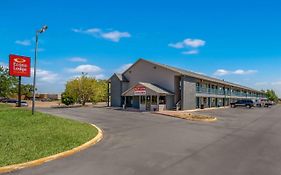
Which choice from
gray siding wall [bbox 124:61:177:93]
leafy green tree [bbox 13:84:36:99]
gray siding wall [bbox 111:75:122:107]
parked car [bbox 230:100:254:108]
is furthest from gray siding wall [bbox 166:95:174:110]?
leafy green tree [bbox 13:84:36:99]

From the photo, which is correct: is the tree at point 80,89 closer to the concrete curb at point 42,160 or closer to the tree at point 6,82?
the tree at point 6,82

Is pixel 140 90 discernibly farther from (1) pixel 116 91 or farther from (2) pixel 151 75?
(1) pixel 116 91

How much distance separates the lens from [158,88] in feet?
133

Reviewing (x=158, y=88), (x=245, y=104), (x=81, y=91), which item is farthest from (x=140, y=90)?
(x=245, y=104)

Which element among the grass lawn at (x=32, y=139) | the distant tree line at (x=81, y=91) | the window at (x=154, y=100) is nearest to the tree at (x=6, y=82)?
the distant tree line at (x=81, y=91)

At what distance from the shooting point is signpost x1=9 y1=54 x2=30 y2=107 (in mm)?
24819

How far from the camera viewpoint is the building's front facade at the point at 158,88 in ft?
130

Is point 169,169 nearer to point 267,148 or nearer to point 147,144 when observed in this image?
point 147,144

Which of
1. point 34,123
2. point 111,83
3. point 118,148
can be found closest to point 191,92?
point 111,83

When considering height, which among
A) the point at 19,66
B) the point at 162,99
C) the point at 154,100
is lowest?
the point at 154,100

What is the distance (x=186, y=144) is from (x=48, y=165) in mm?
6250

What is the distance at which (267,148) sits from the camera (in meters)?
11.9

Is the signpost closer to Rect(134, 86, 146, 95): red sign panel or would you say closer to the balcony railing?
Rect(134, 86, 146, 95): red sign panel

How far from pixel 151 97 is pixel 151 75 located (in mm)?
5300
